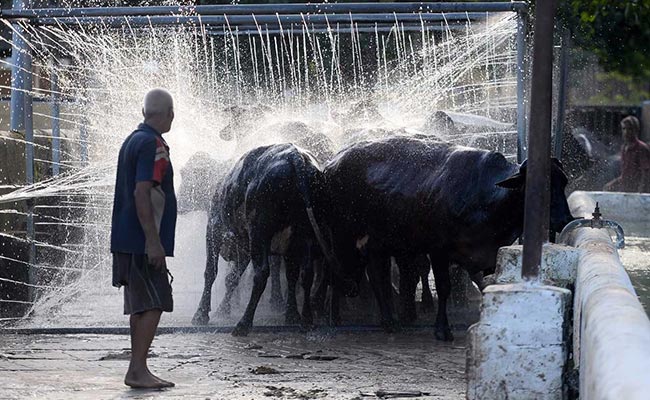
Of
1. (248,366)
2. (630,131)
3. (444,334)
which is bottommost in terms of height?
(248,366)

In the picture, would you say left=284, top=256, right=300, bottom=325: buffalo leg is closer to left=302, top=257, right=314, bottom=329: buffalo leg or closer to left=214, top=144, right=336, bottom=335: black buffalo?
left=214, top=144, right=336, bottom=335: black buffalo

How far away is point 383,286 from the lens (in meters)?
11.0

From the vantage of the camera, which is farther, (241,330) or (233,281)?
(233,281)

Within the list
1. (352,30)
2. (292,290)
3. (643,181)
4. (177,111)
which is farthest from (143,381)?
(643,181)

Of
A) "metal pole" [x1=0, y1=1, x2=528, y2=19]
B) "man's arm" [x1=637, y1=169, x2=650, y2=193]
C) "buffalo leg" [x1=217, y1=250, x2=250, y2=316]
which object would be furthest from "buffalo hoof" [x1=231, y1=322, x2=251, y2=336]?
"man's arm" [x1=637, y1=169, x2=650, y2=193]

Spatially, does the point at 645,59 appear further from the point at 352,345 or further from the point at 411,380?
the point at 411,380

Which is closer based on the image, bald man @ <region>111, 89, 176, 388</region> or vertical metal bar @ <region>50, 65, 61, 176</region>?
bald man @ <region>111, 89, 176, 388</region>

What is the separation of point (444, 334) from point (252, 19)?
352 centimetres

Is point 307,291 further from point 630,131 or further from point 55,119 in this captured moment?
point 630,131

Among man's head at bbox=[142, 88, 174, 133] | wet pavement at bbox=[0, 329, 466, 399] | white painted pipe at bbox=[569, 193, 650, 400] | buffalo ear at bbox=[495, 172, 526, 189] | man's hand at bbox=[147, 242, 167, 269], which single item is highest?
man's head at bbox=[142, 88, 174, 133]

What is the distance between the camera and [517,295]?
5.62 meters

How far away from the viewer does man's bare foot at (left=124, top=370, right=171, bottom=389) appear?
7574 mm

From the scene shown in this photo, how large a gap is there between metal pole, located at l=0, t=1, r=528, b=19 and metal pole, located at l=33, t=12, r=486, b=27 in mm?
59

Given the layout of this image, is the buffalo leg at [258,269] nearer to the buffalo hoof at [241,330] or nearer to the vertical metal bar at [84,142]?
the buffalo hoof at [241,330]
